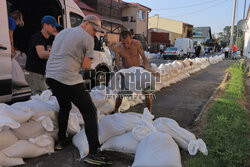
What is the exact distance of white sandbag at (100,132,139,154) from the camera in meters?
2.72

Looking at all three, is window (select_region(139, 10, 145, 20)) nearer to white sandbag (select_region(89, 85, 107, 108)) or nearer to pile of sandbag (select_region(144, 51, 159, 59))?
pile of sandbag (select_region(144, 51, 159, 59))

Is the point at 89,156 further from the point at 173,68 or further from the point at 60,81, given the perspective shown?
the point at 173,68

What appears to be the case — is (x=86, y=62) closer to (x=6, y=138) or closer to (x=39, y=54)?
(x=6, y=138)

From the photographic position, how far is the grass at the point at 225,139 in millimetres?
2537

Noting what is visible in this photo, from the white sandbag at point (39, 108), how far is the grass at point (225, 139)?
185 centimetres

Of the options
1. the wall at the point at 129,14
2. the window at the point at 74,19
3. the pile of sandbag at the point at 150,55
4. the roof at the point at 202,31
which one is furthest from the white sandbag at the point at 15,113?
the roof at the point at 202,31

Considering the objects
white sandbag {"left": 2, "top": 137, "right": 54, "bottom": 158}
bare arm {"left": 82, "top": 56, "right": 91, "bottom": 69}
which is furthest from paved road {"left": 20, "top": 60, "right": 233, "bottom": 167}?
bare arm {"left": 82, "top": 56, "right": 91, "bottom": 69}

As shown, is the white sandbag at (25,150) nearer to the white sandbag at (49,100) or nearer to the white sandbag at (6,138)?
the white sandbag at (6,138)

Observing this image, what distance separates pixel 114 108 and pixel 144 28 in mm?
29497

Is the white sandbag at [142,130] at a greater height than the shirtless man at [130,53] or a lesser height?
lesser

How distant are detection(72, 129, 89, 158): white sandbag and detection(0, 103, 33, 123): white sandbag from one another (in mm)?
667

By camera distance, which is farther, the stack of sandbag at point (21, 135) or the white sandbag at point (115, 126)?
the white sandbag at point (115, 126)

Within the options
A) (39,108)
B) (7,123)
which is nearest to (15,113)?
(7,123)

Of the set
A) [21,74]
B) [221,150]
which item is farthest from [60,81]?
[221,150]
